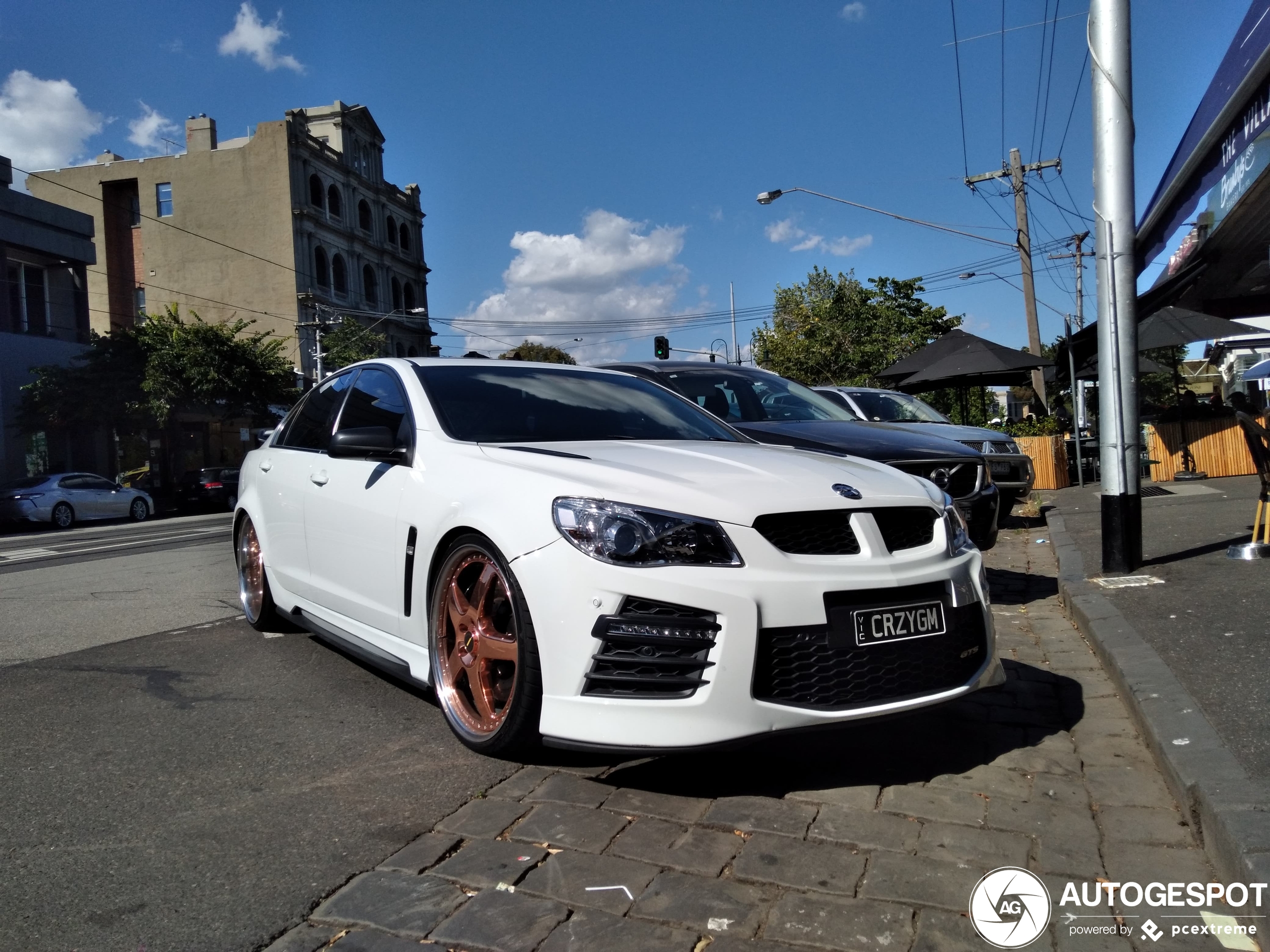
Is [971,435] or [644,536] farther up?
[971,435]

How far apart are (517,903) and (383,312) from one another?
59801 mm

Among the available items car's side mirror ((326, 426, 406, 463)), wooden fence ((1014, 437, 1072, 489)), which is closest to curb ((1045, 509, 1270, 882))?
car's side mirror ((326, 426, 406, 463))

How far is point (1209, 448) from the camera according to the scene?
15.3 metres

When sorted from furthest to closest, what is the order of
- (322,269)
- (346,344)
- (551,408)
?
(322,269), (346,344), (551,408)

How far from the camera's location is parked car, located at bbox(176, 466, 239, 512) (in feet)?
93.2

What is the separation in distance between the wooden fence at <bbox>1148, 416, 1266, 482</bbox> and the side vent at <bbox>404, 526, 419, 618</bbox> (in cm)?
1450

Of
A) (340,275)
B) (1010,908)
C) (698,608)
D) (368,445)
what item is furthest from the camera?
(340,275)

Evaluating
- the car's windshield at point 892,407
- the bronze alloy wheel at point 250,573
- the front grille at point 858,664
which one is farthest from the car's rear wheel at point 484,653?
the car's windshield at point 892,407

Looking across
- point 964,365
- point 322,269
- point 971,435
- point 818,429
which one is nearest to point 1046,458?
point 964,365

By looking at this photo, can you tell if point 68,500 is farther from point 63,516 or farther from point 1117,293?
point 1117,293

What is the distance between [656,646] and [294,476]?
290 cm

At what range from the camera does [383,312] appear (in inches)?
2343

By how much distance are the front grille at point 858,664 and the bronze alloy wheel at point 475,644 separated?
2.82 ft

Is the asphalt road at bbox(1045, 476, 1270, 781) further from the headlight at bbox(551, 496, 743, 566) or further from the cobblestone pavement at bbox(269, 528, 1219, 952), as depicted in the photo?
the headlight at bbox(551, 496, 743, 566)
